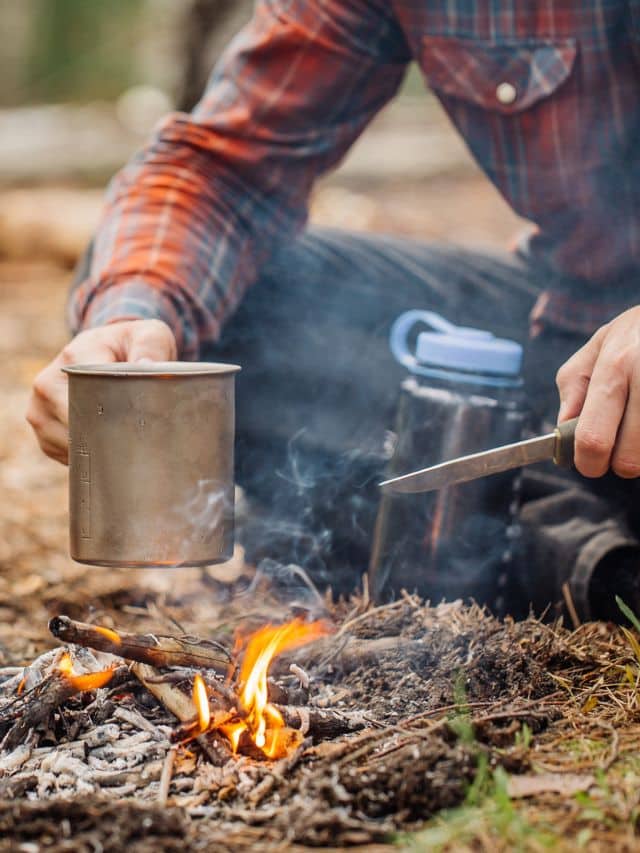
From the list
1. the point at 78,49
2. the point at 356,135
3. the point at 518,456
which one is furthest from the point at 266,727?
the point at 78,49

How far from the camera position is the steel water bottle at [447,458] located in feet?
8.45

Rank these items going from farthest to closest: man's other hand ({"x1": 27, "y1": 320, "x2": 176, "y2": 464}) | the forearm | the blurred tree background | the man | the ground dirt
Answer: the blurred tree background < the man < the forearm < man's other hand ({"x1": 27, "y1": 320, "x2": 176, "y2": 464}) < the ground dirt

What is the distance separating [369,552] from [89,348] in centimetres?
108

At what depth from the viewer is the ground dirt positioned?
1.44 m

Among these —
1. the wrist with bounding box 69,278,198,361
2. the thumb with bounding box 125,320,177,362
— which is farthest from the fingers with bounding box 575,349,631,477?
the wrist with bounding box 69,278,198,361

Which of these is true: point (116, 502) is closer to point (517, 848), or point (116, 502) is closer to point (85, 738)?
point (85, 738)

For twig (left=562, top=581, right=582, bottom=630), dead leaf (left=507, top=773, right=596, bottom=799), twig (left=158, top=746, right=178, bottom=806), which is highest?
dead leaf (left=507, top=773, right=596, bottom=799)

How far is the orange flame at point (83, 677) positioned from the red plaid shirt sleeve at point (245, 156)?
3.33 ft

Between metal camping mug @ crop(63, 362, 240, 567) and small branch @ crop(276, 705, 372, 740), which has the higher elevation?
metal camping mug @ crop(63, 362, 240, 567)

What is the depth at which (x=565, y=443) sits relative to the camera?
186cm

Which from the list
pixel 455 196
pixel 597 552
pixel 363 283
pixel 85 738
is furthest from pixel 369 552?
pixel 455 196

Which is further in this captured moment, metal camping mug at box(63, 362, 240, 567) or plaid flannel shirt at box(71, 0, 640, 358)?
plaid flannel shirt at box(71, 0, 640, 358)

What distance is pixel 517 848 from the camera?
1.34 m

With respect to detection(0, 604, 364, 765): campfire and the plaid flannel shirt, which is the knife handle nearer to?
detection(0, 604, 364, 765): campfire
